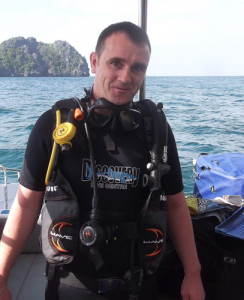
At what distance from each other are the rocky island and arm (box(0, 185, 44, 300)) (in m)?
51.1

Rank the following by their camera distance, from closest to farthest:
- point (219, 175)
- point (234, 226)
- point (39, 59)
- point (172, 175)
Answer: point (172, 175), point (234, 226), point (219, 175), point (39, 59)

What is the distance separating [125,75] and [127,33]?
18 cm

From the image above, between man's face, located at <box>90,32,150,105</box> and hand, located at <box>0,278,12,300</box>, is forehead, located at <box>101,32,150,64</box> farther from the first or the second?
hand, located at <box>0,278,12,300</box>

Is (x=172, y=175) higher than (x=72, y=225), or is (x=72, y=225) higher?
(x=172, y=175)

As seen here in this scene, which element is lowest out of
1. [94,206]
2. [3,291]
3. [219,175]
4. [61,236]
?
[219,175]

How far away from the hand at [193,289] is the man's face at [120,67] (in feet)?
2.80

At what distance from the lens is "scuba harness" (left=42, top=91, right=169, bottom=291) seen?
1223mm

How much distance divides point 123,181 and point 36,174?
1.15ft

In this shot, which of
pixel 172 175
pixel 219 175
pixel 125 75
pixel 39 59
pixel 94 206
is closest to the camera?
pixel 94 206

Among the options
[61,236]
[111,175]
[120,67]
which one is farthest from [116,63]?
[61,236]

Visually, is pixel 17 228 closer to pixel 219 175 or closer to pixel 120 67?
pixel 120 67

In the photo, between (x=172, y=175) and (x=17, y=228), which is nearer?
(x=17, y=228)

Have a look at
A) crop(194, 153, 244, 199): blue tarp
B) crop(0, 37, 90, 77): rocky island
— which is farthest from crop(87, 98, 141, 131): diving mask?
crop(0, 37, 90, 77): rocky island

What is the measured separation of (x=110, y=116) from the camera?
1.34m
